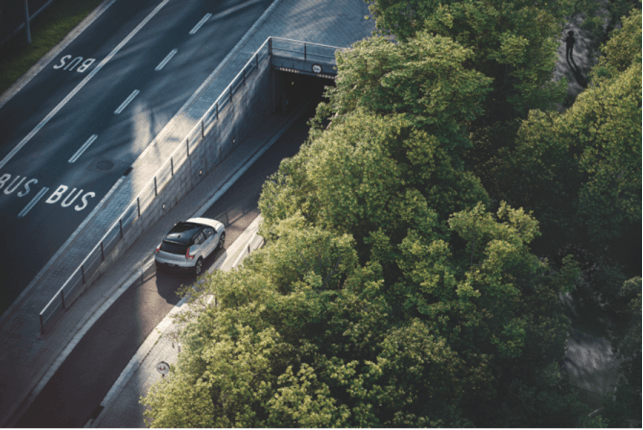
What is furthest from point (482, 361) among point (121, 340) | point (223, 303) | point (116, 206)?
point (116, 206)

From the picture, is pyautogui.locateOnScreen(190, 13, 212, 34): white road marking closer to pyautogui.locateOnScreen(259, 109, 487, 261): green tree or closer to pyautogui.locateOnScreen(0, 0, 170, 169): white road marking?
pyautogui.locateOnScreen(0, 0, 170, 169): white road marking

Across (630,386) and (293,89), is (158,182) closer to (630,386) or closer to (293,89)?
(293,89)

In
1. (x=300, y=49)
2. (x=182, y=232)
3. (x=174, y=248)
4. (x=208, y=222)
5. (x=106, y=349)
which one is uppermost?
(x=300, y=49)

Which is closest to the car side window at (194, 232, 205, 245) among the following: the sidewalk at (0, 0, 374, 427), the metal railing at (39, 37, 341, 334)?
the sidewalk at (0, 0, 374, 427)

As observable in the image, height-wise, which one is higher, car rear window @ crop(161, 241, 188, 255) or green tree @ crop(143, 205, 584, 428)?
green tree @ crop(143, 205, 584, 428)

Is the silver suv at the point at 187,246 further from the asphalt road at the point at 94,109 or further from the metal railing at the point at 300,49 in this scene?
the metal railing at the point at 300,49

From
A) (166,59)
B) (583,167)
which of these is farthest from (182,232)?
(583,167)

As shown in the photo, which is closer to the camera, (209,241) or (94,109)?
(209,241)
